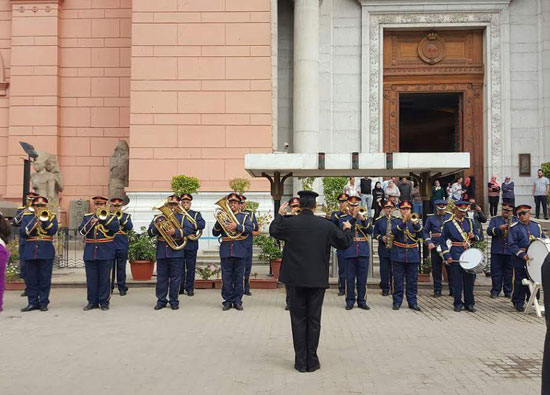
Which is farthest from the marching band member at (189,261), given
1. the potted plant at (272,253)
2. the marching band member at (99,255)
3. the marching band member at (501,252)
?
the marching band member at (501,252)

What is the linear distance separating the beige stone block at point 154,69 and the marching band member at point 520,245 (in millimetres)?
11026

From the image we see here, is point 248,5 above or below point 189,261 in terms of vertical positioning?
above

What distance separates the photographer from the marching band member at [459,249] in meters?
9.72

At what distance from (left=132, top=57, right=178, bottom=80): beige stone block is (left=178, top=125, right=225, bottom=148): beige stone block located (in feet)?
5.37

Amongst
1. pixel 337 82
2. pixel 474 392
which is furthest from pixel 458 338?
pixel 337 82

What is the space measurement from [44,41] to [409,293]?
49.5ft

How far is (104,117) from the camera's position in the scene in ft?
63.7

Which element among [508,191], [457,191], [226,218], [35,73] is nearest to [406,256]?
[226,218]

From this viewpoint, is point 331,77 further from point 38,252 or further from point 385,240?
point 38,252

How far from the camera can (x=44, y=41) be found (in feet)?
62.7

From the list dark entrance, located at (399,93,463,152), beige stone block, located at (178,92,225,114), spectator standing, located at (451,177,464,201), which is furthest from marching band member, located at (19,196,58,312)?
dark entrance, located at (399,93,463,152)

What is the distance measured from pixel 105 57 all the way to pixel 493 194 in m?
13.2

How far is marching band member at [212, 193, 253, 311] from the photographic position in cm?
977

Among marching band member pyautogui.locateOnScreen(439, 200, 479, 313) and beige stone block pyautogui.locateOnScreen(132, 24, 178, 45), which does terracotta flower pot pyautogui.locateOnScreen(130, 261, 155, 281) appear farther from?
beige stone block pyautogui.locateOnScreen(132, 24, 178, 45)
